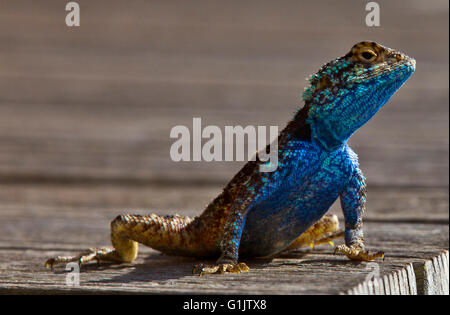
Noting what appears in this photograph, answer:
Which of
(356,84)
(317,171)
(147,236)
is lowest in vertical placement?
(147,236)

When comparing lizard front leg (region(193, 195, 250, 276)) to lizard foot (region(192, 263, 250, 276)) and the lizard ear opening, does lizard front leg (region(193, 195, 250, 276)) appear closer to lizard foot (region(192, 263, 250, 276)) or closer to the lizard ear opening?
lizard foot (region(192, 263, 250, 276))

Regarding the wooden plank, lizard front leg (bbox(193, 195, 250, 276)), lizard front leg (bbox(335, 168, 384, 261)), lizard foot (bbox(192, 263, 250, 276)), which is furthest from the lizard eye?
the wooden plank

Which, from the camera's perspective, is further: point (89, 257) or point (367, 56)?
point (89, 257)

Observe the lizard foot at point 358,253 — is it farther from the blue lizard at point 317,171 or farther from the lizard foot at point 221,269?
the lizard foot at point 221,269

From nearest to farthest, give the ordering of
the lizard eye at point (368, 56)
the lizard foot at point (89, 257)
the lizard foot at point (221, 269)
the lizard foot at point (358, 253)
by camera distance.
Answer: the lizard foot at point (221, 269) → the lizard foot at point (358, 253) → the lizard eye at point (368, 56) → the lizard foot at point (89, 257)

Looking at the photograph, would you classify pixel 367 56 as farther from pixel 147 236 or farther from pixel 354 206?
pixel 147 236

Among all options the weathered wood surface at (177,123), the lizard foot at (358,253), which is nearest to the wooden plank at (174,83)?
the weathered wood surface at (177,123)

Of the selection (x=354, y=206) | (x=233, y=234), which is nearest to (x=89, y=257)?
(x=233, y=234)
